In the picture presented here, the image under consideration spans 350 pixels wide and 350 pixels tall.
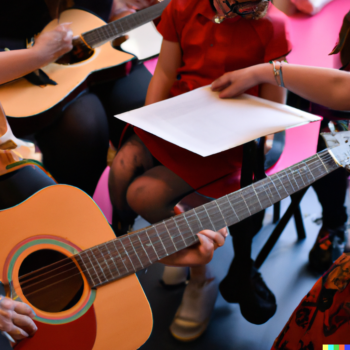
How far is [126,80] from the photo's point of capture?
3.41ft

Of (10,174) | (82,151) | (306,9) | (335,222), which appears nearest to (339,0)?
(306,9)

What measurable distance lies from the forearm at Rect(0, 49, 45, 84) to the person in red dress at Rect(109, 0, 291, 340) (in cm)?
29

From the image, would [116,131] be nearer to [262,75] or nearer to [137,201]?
[137,201]

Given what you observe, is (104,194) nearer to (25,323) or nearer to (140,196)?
(140,196)

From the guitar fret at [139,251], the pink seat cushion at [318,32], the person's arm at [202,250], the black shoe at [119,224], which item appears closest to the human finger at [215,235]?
the person's arm at [202,250]

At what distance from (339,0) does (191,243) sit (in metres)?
0.91

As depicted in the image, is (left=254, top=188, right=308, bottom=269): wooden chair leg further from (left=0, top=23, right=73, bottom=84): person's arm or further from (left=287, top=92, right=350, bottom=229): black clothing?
(left=0, top=23, right=73, bottom=84): person's arm

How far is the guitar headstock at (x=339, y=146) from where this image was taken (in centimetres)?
64

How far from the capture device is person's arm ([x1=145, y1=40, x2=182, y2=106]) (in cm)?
79

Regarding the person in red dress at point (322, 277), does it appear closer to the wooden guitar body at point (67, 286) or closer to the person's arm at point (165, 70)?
the person's arm at point (165, 70)

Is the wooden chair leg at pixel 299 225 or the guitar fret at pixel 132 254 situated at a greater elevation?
the guitar fret at pixel 132 254

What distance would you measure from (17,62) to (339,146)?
73 cm

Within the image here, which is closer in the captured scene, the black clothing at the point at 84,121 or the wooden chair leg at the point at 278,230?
the black clothing at the point at 84,121

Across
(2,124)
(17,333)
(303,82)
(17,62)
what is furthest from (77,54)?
(17,333)
